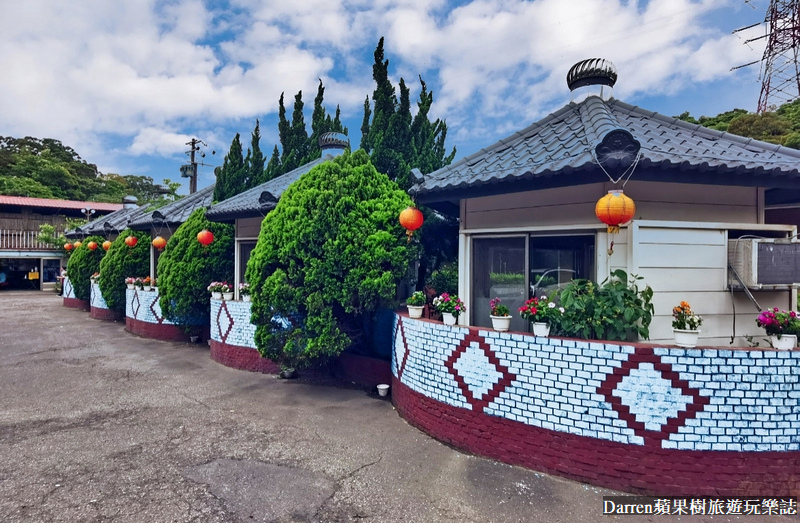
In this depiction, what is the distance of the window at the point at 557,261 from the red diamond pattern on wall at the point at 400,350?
6.08 feet

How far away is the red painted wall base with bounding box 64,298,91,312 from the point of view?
738 inches

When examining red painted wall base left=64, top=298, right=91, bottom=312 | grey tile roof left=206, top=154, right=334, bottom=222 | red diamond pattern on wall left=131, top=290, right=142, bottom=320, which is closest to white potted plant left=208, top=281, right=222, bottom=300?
grey tile roof left=206, top=154, right=334, bottom=222

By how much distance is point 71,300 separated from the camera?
1928 centimetres

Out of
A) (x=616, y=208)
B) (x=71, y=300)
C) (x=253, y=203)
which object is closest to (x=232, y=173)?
(x=253, y=203)

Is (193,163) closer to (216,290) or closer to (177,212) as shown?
(177,212)

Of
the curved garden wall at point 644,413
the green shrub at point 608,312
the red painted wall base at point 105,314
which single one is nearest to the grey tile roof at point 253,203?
the curved garden wall at point 644,413

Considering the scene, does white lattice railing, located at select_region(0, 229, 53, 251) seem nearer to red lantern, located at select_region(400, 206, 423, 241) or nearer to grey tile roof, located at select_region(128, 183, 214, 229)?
grey tile roof, located at select_region(128, 183, 214, 229)

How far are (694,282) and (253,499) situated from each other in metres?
5.00

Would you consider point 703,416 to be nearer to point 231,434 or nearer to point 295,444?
point 295,444

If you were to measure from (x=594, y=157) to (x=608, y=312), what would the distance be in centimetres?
151

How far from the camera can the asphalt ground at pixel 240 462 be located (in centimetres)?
372

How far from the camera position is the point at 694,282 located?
180 inches

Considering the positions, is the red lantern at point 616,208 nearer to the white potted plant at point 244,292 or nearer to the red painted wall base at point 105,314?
the white potted plant at point 244,292

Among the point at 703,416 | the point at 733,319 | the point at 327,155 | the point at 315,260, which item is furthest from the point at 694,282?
the point at 327,155
